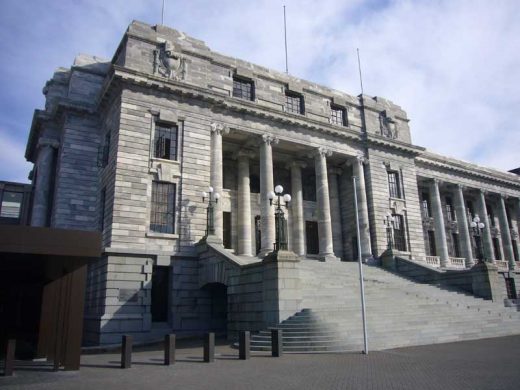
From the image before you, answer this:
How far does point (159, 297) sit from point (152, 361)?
943 cm

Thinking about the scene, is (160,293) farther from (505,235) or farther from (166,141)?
(505,235)

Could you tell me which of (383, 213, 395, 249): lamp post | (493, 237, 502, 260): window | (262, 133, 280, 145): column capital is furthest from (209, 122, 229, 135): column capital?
(493, 237, 502, 260): window

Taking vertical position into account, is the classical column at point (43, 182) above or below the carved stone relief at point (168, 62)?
below

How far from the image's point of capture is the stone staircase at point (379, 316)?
15502mm

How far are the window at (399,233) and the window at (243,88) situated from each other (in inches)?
568

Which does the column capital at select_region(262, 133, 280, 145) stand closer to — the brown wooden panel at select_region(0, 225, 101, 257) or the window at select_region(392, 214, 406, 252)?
the window at select_region(392, 214, 406, 252)

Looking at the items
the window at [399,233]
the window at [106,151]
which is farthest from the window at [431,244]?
the window at [106,151]

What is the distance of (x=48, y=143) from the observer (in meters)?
28.6

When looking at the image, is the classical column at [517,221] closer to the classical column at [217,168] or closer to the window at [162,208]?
the classical column at [217,168]

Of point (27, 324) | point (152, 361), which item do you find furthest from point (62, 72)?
point (152, 361)

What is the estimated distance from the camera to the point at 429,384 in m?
9.15

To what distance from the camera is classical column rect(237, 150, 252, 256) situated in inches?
1104

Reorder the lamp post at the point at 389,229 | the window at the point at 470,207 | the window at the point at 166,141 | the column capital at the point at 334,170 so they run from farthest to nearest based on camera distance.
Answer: the window at the point at 470,207, the column capital at the point at 334,170, the lamp post at the point at 389,229, the window at the point at 166,141

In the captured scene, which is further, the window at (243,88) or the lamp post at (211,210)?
the window at (243,88)
